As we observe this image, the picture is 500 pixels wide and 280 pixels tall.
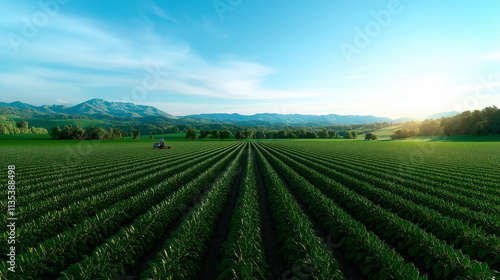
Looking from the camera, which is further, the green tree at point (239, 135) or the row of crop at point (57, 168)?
the green tree at point (239, 135)

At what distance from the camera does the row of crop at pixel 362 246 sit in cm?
596

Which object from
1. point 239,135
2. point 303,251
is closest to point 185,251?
point 303,251

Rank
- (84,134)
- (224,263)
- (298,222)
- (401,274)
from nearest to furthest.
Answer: (401,274) < (224,263) < (298,222) < (84,134)

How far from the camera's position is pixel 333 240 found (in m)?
9.70

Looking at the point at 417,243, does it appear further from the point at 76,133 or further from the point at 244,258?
the point at 76,133

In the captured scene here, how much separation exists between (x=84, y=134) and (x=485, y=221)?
6213 inches

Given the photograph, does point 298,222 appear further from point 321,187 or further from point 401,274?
point 321,187

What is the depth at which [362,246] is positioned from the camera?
7594mm

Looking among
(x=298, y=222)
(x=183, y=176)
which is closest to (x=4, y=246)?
(x=298, y=222)

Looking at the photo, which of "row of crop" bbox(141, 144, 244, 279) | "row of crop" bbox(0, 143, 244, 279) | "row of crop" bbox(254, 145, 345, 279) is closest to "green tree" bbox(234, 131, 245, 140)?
"row of crop" bbox(0, 143, 244, 279)

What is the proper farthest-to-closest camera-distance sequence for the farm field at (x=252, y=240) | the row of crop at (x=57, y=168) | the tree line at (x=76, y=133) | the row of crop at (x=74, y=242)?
1. the tree line at (x=76, y=133)
2. the row of crop at (x=57, y=168)
3. the row of crop at (x=74, y=242)
4. the farm field at (x=252, y=240)

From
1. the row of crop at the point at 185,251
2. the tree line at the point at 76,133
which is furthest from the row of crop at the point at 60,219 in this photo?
the tree line at the point at 76,133

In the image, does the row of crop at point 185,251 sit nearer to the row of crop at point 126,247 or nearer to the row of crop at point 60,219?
the row of crop at point 126,247

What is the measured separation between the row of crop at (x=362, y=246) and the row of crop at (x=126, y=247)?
26.8ft
